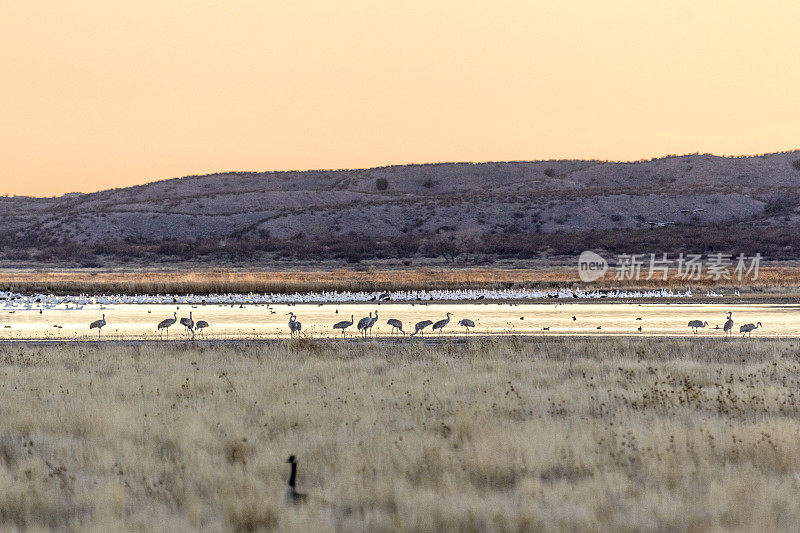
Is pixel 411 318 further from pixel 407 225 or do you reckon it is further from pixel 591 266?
pixel 407 225

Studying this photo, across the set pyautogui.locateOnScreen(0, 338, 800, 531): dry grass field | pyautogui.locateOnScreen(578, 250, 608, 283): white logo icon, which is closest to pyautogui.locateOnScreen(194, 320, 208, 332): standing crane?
Answer: pyautogui.locateOnScreen(0, 338, 800, 531): dry grass field

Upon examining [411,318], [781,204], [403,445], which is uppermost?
[781,204]

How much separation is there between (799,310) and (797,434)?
98.1ft

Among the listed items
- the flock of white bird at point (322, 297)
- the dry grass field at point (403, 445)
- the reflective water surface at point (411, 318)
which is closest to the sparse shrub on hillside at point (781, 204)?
the flock of white bird at point (322, 297)

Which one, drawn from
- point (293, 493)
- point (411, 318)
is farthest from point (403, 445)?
point (411, 318)

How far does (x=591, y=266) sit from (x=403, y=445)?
75038mm

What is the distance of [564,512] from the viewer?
8.75 metres

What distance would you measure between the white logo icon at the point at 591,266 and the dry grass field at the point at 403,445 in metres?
49.0

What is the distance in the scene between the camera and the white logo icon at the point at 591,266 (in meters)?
70.4

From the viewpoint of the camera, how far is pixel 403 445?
11.4 metres

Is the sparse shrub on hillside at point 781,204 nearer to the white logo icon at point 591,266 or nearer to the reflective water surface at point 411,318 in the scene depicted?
the white logo icon at point 591,266

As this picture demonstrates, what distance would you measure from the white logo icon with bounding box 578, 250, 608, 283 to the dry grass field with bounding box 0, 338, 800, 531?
4899cm

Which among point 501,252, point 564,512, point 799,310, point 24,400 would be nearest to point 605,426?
point 564,512

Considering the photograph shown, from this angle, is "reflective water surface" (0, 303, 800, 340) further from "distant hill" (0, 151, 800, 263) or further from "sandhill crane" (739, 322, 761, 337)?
"distant hill" (0, 151, 800, 263)
